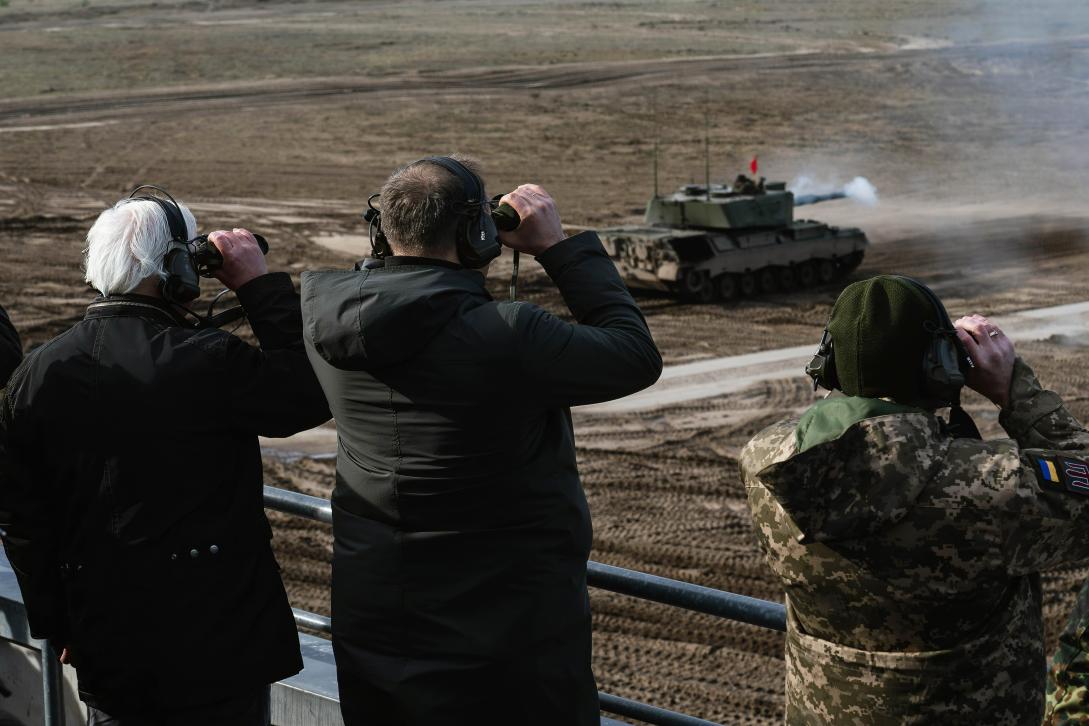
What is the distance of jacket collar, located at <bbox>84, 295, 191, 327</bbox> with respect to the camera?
126 inches

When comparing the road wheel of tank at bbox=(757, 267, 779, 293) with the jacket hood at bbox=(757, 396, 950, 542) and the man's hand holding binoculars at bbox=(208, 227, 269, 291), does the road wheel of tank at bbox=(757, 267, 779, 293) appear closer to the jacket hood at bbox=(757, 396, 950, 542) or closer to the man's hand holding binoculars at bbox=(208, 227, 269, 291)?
the man's hand holding binoculars at bbox=(208, 227, 269, 291)

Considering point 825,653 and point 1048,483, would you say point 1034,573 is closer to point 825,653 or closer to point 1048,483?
point 1048,483

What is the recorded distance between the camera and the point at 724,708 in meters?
7.38

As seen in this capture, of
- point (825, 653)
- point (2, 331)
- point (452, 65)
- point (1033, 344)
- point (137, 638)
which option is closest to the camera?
point (825, 653)

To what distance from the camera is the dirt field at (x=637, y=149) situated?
33.3 feet

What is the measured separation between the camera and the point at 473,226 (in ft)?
9.58

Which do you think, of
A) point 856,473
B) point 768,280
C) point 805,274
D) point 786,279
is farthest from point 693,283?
point 856,473

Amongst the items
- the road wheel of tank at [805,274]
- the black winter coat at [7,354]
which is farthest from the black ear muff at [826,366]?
the road wheel of tank at [805,274]

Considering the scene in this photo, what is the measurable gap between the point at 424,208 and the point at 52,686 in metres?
1.80

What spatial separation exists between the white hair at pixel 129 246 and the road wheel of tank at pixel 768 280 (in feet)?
54.3

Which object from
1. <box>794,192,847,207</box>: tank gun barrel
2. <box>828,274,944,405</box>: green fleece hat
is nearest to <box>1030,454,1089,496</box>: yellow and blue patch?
<box>828,274,944,405</box>: green fleece hat

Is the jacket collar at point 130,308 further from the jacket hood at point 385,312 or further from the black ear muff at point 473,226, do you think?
the black ear muff at point 473,226

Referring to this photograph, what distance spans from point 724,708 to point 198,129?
25.2 meters

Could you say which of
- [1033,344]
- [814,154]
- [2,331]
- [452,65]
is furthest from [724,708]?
[452,65]
